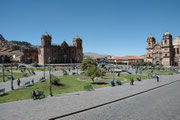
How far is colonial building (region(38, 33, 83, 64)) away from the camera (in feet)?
210

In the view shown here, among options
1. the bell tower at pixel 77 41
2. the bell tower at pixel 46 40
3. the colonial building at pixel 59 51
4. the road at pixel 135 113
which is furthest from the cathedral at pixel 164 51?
the road at pixel 135 113

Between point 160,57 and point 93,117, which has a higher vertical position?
point 160,57

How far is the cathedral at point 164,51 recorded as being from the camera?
61875mm

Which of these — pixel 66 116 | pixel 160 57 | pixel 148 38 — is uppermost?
pixel 148 38

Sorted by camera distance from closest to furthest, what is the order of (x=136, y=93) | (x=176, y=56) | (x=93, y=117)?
(x=93, y=117), (x=136, y=93), (x=176, y=56)

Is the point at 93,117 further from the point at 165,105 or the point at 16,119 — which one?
the point at 165,105

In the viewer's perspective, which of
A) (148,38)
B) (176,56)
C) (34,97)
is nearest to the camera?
(34,97)

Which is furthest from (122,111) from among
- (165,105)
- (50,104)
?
(50,104)

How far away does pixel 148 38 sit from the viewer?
69.9 m

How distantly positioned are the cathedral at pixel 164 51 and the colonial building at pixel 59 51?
111 ft

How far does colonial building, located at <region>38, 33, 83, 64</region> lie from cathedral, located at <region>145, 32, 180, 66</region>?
111 feet

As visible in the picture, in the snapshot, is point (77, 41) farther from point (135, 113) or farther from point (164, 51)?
point (135, 113)

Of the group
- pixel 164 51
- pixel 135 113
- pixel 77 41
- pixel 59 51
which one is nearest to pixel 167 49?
pixel 164 51

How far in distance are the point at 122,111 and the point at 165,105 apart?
3.46 meters
